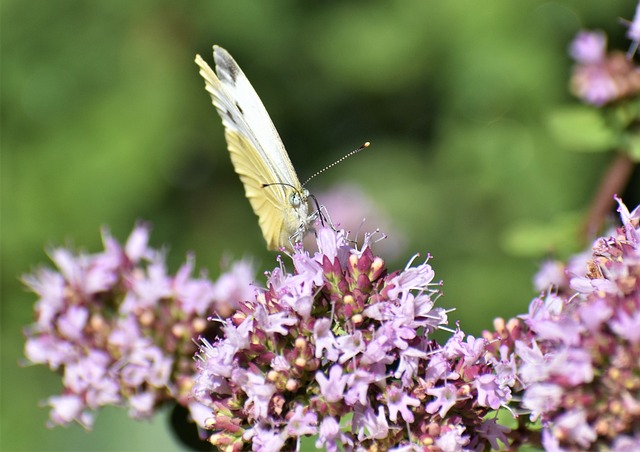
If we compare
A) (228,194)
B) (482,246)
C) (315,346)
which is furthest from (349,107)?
(315,346)

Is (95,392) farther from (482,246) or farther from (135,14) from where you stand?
(135,14)

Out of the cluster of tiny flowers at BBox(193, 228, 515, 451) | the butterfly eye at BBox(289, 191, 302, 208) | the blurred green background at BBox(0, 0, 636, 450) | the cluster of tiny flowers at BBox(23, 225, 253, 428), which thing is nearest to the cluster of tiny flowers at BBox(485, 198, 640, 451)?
the cluster of tiny flowers at BBox(193, 228, 515, 451)

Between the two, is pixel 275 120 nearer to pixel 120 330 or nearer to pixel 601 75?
pixel 601 75

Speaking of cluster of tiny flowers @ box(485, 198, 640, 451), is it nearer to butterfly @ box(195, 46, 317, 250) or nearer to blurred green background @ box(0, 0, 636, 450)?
butterfly @ box(195, 46, 317, 250)

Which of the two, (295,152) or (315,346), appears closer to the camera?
(315,346)

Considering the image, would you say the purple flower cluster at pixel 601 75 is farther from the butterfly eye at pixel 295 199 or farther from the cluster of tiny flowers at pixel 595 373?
the cluster of tiny flowers at pixel 595 373

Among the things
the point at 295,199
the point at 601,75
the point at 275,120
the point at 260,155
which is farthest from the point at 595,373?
the point at 275,120

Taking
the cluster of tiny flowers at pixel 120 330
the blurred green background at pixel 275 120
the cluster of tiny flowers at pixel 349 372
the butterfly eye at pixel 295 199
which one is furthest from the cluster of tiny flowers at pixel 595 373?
the blurred green background at pixel 275 120
